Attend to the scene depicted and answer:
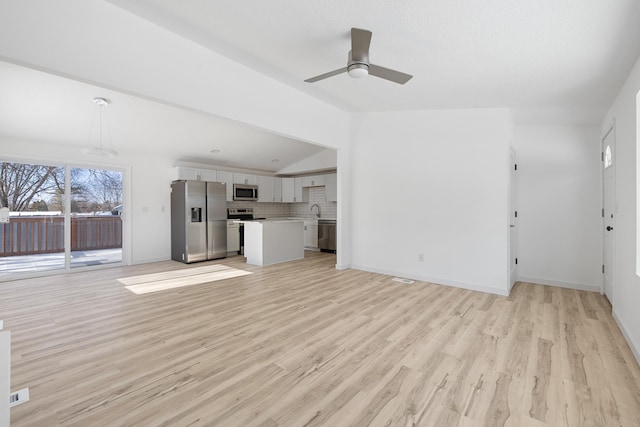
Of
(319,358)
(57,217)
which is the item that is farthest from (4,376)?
(57,217)

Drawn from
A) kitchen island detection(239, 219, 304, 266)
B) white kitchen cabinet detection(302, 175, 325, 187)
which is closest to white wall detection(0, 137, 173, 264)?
kitchen island detection(239, 219, 304, 266)

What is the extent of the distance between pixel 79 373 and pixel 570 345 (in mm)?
3858

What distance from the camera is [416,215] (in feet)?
15.4

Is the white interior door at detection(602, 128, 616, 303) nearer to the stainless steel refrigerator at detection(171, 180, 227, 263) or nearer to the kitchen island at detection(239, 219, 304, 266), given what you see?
the kitchen island at detection(239, 219, 304, 266)

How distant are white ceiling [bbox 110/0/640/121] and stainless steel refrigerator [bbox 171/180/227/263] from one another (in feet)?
12.0

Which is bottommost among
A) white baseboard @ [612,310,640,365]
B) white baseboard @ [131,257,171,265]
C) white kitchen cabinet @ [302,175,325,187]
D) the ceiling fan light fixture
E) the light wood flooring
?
the light wood flooring

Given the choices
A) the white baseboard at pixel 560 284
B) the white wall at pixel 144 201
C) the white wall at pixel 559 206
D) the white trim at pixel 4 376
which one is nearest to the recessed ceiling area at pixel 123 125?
the white wall at pixel 144 201

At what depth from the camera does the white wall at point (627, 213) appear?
2.37 meters

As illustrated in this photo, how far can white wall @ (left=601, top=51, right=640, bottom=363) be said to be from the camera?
2.37 metres

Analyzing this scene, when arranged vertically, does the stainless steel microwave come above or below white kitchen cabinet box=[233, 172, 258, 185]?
below

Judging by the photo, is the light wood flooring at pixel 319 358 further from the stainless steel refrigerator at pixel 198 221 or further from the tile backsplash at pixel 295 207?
the tile backsplash at pixel 295 207

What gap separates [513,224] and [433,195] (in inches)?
47.6

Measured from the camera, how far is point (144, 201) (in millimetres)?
6203

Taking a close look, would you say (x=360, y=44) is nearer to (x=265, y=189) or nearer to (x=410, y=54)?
(x=410, y=54)
